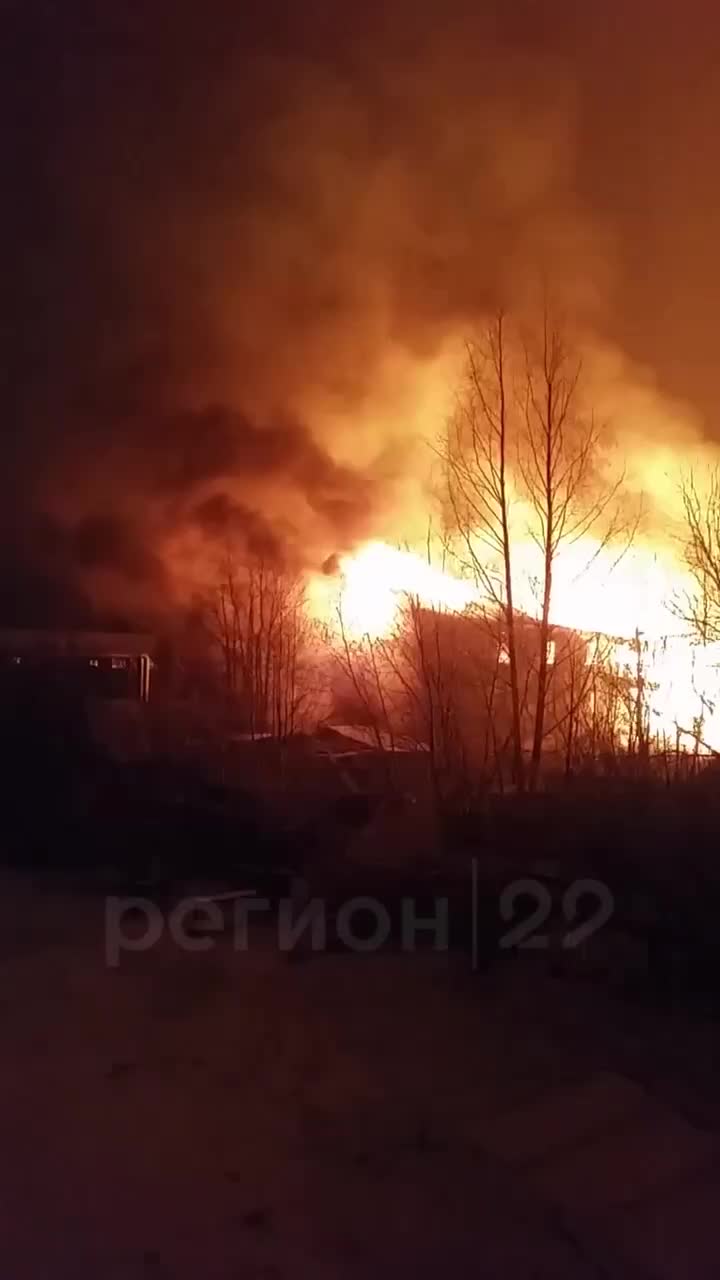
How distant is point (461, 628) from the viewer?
11.5m

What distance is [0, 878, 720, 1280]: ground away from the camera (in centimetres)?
363

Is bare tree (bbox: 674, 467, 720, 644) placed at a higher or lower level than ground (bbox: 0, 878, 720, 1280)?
higher

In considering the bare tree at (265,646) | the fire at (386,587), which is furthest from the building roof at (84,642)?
the fire at (386,587)

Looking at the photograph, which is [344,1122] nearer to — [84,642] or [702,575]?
[702,575]

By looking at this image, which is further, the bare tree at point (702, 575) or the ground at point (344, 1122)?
the bare tree at point (702, 575)

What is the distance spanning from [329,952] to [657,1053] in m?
1.89

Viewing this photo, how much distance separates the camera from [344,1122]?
448 centimetres

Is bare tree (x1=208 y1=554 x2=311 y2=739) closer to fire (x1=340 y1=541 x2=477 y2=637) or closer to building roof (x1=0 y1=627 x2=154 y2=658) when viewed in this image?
fire (x1=340 y1=541 x2=477 y2=637)

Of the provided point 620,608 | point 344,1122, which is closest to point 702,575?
point 620,608

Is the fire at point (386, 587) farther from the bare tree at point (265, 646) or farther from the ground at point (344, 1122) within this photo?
the ground at point (344, 1122)

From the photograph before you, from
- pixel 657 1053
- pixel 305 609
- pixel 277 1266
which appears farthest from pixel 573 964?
pixel 305 609

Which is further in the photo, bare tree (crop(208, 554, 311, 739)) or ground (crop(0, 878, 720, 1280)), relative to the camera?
bare tree (crop(208, 554, 311, 739))

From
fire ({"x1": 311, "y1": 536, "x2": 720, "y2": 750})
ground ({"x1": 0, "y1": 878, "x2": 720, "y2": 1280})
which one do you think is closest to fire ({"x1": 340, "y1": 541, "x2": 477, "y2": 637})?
fire ({"x1": 311, "y1": 536, "x2": 720, "y2": 750})

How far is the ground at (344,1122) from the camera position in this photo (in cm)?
363
